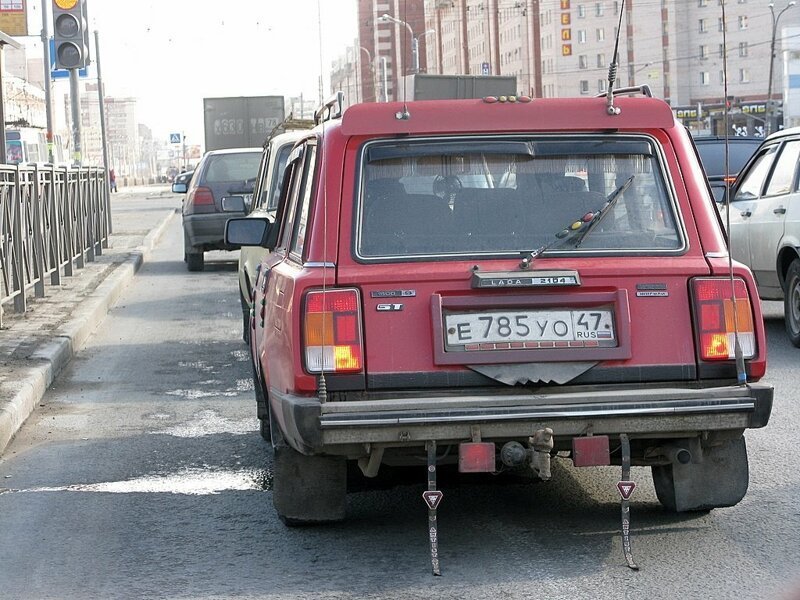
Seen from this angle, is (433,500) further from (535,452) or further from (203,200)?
(203,200)

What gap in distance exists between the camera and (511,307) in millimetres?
5137

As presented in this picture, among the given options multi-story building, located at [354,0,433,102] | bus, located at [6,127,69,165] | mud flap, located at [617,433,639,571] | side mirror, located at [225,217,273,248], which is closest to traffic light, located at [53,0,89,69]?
side mirror, located at [225,217,273,248]

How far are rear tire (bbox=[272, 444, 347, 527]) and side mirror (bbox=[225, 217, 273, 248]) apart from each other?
1.57 m

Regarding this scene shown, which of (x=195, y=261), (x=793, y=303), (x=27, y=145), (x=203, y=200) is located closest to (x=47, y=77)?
(x=195, y=261)

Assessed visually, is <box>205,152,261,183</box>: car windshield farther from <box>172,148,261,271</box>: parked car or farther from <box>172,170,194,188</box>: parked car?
<box>172,170,194,188</box>: parked car

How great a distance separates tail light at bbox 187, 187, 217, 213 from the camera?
2028cm

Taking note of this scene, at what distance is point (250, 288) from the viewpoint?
35.1 ft

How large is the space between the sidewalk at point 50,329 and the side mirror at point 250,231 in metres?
1.99

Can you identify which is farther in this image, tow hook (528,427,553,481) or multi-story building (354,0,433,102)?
multi-story building (354,0,433,102)

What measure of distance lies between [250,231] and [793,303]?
243 inches

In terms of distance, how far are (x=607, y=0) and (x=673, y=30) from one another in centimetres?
792

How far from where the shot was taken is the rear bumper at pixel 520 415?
4.93 m

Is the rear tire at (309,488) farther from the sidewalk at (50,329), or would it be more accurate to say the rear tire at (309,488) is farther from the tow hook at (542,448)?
the sidewalk at (50,329)

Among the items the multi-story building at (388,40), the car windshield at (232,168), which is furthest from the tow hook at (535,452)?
the multi-story building at (388,40)
